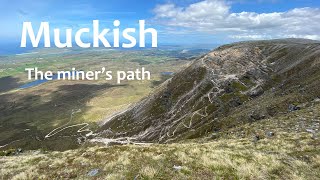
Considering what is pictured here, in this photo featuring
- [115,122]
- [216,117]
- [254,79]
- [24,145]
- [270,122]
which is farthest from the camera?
[115,122]

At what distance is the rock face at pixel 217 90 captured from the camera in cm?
11994

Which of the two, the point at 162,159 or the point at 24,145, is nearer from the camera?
the point at 162,159

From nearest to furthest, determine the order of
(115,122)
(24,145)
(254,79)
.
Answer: (254,79) < (24,145) < (115,122)

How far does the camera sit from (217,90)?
504 feet

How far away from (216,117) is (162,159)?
103937mm

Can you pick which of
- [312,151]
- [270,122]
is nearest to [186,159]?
[312,151]

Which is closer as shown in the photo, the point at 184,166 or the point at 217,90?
the point at 184,166

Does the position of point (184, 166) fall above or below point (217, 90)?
above

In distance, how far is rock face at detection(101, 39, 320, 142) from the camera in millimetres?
119938

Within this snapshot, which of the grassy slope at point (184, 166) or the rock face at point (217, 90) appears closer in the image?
the grassy slope at point (184, 166)

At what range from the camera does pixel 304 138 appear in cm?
3784

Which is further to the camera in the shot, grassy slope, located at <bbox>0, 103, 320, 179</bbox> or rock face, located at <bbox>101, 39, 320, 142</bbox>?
rock face, located at <bbox>101, 39, 320, 142</bbox>

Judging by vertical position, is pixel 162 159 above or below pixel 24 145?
above

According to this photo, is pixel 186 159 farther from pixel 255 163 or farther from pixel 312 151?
Answer: pixel 312 151
